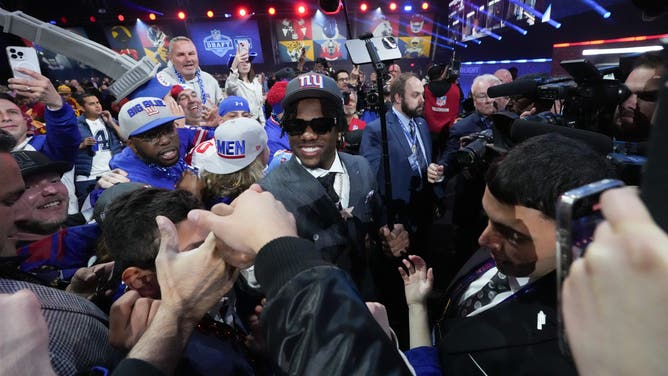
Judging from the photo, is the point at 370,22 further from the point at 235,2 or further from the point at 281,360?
the point at 281,360

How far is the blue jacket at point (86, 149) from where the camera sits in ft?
13.6

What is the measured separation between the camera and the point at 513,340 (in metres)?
0.99

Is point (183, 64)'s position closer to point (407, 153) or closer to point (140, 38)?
point (407, 153)

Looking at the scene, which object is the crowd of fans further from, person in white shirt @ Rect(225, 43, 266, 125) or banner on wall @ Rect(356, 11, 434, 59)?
banner on wall @ Rect(356, 11, 434, 59)

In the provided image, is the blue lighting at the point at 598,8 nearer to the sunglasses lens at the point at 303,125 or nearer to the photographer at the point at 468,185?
the photographer at the point at 468,185

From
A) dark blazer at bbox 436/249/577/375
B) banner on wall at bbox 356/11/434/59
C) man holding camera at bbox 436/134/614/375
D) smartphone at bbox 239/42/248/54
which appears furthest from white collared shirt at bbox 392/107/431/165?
banner on wall at bbox 356/11/434/59

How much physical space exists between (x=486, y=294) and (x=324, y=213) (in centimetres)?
92

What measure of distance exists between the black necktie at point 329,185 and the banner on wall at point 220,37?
1866 cm

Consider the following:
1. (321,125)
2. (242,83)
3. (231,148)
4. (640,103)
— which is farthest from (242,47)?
(640,103)

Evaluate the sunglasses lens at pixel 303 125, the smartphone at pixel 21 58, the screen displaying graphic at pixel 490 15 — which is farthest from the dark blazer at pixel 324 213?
the screen displaying graphic at pixel 490 15

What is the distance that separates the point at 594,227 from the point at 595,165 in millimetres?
773

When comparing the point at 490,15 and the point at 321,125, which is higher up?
the point at 490,15

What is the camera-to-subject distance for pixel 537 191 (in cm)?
105

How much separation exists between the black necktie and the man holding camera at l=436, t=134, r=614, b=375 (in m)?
0.93
